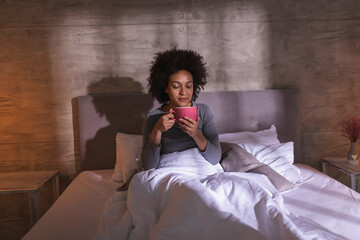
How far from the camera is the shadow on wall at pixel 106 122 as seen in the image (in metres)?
2.38

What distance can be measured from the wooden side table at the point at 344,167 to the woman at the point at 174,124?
1.10 metres

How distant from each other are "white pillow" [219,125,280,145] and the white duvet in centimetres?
72

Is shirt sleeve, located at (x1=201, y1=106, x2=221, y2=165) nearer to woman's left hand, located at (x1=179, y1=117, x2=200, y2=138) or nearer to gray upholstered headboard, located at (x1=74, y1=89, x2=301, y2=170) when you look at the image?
woman's left hand, located at (x1=179, y1=117, x2=200, y2=138)

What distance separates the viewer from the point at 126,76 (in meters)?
2.49

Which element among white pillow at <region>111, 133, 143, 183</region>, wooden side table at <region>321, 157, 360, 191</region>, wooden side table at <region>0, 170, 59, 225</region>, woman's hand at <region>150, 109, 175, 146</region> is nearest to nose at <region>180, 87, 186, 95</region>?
woman's hand at <region>150, 109, 175, 146</region>

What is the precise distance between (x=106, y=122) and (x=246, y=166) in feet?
3.92

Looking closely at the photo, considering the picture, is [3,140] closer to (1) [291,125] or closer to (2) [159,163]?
(2) [159,163]

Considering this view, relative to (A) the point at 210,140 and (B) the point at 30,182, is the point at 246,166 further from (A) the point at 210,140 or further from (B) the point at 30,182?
(B) the point at 30,182

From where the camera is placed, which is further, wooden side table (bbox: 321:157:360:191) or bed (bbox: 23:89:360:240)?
wooden side table (bbox: 321:157:360:191)

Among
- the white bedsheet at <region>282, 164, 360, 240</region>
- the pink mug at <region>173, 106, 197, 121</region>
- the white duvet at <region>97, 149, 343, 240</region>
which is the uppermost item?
the pink mug at <region>173, 106, 197, 121</region>

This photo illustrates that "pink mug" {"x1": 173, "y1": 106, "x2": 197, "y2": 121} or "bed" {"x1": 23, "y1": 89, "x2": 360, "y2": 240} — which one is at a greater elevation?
"pink mug" {"x1": 173, "y1": 106, "x2": 197, "y2": 121}

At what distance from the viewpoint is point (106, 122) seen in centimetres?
239

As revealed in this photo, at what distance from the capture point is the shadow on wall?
2379 mm

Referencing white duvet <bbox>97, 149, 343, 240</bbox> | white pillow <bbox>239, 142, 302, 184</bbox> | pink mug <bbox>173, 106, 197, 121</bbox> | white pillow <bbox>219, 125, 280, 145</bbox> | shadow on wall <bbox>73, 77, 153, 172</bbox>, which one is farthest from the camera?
shadow on wall <bbox>73, 77, 153, 172</bbox>
